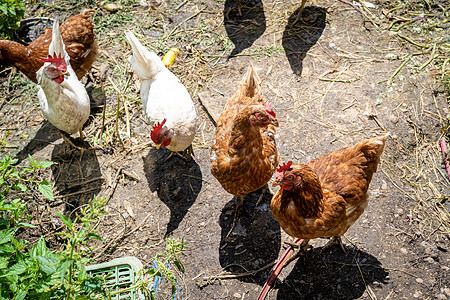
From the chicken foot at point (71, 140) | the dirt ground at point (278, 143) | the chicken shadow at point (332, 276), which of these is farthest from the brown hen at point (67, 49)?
the chicken shadow at point (332, 276)

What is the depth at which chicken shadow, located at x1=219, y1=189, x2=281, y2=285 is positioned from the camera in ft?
12.5

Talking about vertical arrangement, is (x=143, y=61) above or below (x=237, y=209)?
above

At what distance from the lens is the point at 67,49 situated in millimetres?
4719

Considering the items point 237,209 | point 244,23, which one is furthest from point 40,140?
point 244,23

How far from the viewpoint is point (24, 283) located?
2.32m

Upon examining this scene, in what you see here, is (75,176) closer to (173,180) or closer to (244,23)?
(173,180)

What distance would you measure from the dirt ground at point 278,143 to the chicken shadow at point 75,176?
2 centimetres

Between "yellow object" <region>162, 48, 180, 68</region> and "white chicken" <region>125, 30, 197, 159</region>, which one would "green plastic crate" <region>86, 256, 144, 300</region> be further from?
"yellow object" <region>162, 48, 180, 68</region>

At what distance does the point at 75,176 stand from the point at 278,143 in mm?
2792

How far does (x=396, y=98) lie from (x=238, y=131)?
282 centimetres

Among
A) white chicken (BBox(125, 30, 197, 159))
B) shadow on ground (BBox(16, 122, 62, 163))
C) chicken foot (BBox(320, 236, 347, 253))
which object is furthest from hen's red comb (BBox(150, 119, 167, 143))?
chicken foot (BBox(320, 236, 347, 253))

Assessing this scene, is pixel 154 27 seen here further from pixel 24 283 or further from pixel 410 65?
pixel 24 283

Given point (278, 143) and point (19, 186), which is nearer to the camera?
point (19, 186)

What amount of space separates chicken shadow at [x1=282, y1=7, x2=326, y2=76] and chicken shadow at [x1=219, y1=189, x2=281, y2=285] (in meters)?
2.45
